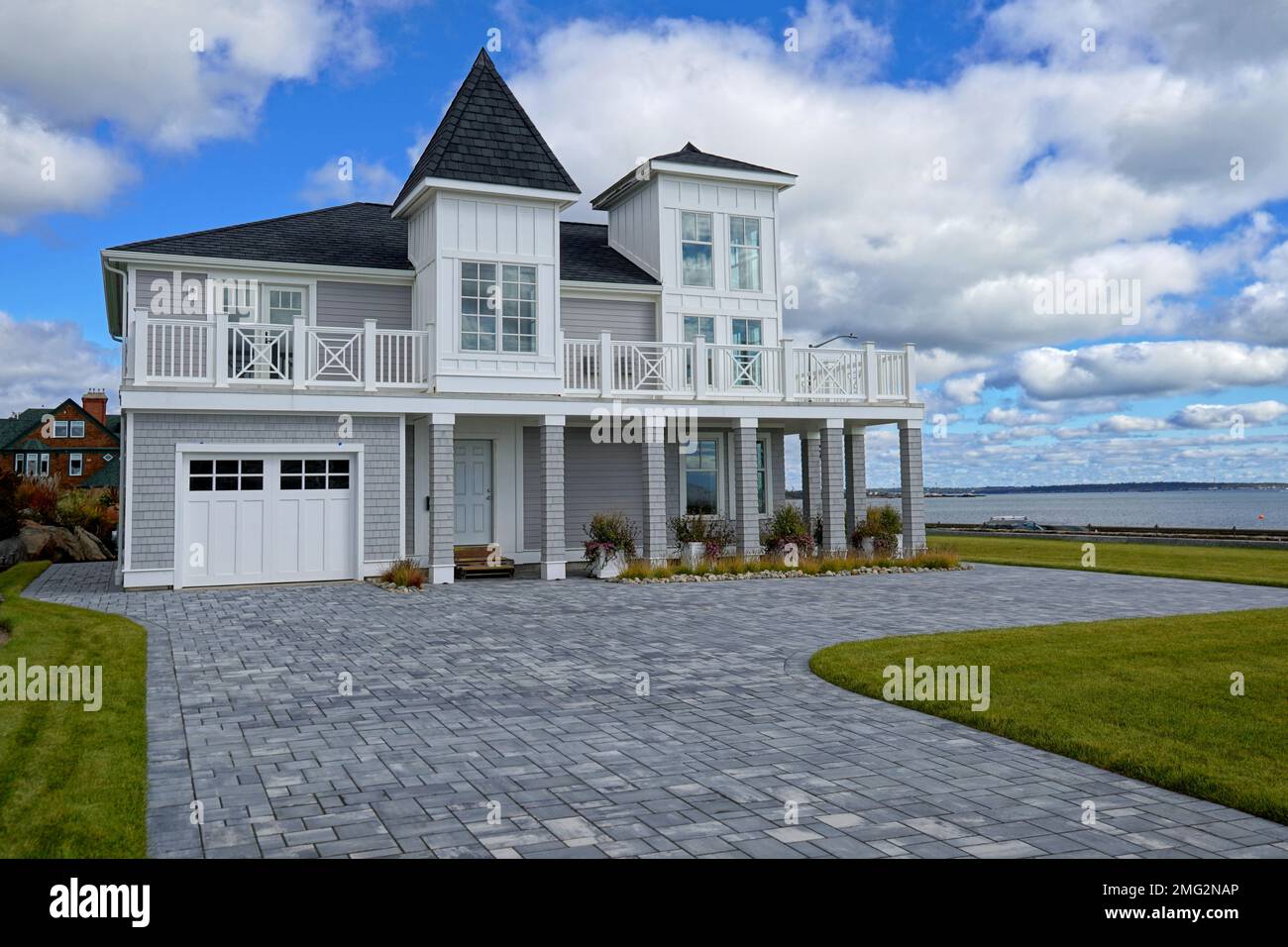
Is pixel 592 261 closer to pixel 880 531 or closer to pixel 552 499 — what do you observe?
pixel 552 499

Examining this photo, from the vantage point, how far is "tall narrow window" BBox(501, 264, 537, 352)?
17922mm

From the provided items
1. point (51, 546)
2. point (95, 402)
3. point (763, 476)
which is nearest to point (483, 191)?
point (763, 476)

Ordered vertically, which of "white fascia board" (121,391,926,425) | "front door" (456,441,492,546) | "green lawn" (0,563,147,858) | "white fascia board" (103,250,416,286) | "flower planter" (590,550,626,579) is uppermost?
"white fascia board" (103,250,416,286)

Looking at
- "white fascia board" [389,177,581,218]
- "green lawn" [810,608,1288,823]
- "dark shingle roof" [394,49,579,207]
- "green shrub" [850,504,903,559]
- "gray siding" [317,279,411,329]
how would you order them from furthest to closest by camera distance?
1. "green shrub" [850,504,903,559]
2. "gray siding" [317,279,411,329]
3. "dark shingle roof" [394,49,579,207]
4. "white fascia board" [389,177,581,218]
5. "green lawn" [810,608,1288,823]

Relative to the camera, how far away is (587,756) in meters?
6.09

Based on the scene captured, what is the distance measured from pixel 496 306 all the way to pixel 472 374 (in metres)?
1.41

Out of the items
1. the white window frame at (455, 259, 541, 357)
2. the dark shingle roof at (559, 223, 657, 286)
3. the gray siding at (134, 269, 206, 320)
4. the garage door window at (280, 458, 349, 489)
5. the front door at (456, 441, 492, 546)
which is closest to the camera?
the garage door window at (280, 458, 349, 489)

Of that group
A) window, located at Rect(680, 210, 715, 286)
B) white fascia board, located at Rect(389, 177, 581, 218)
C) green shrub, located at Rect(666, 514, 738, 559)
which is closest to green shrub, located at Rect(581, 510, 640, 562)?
green shrub, located at Rect(666, 514, 738, 559)

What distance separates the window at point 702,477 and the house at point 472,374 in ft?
0.23

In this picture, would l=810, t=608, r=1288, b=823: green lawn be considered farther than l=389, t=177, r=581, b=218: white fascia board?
No

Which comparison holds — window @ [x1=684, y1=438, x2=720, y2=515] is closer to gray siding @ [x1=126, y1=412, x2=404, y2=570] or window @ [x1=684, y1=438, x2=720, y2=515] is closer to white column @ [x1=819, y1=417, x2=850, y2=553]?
white column @ [x1=819, y1=417, x2=850, y2=553]

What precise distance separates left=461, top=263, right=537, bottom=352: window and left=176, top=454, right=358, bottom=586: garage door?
129 inches
